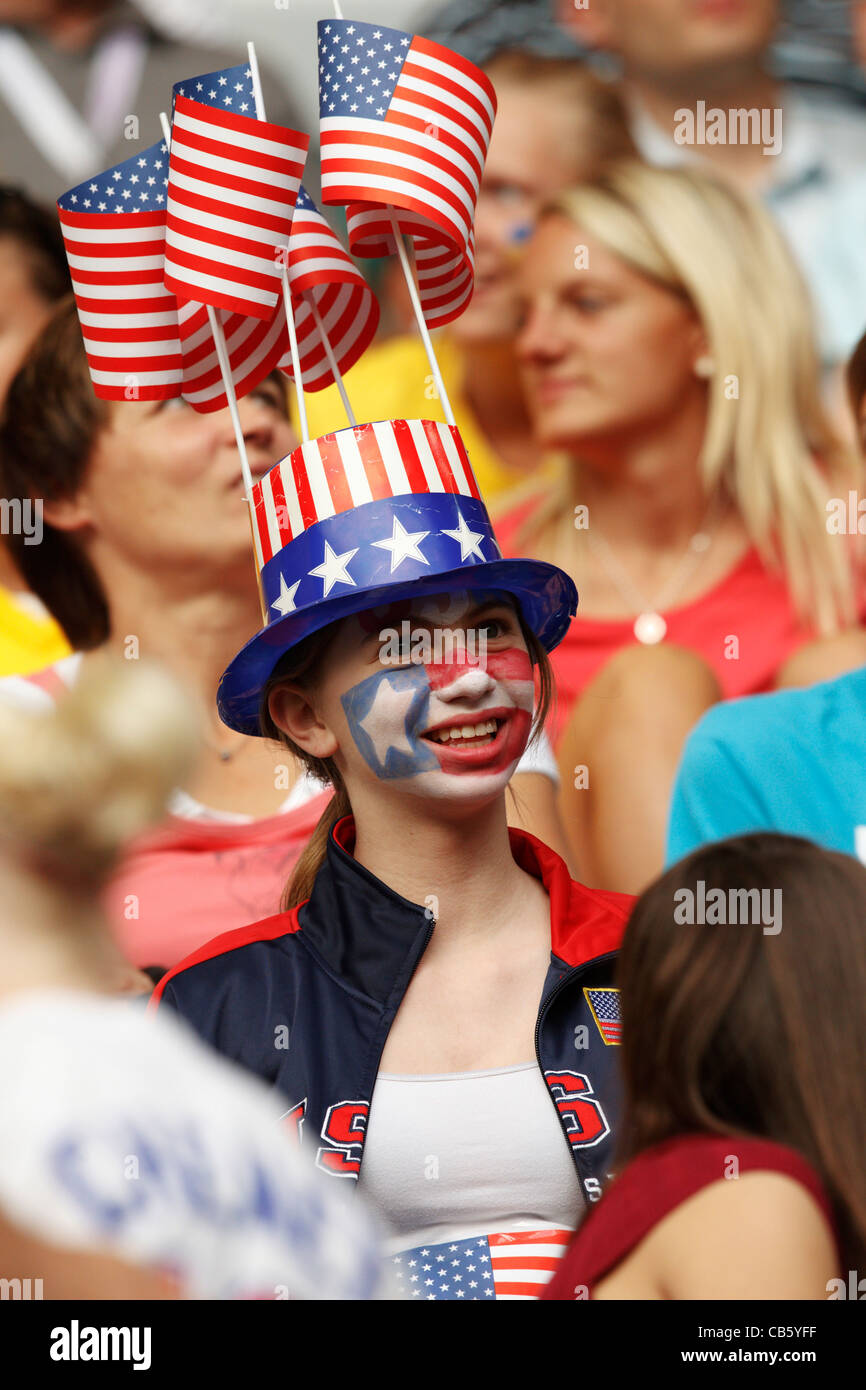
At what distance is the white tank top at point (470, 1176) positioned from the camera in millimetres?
2152

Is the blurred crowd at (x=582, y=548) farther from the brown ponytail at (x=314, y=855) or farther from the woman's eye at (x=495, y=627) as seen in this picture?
the woman's eye at (x=495, y=627)

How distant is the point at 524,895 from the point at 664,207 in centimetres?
234

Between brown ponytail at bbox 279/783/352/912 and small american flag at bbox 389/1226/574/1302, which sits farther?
brown ponytail at bbox 279/783/352/912

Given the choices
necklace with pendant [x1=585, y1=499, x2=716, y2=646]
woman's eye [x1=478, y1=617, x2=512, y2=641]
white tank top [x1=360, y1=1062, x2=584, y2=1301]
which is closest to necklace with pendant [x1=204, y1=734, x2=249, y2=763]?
necklace with pendant [x1=585, y1=499, x2=716, y2=646]

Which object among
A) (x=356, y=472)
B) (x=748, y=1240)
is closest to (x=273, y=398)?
(x=356, y=472)

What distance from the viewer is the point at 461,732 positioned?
2.26 metres

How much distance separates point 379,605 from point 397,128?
0.76 metres

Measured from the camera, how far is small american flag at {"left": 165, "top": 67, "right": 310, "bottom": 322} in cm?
236

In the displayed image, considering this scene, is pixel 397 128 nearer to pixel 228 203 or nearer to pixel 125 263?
pixel 228 203

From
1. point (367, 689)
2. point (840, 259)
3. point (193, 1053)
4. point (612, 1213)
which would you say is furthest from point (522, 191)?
point (193, 1053)

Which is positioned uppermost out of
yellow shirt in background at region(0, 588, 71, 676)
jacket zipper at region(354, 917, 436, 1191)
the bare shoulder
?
yellow shirt in background at region(0, 588, 71, 676)

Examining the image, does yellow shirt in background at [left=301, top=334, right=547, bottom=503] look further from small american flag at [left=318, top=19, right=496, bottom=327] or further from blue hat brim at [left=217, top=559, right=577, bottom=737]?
blue hat brim at [left=217, top=559, right=577, bottom=737]

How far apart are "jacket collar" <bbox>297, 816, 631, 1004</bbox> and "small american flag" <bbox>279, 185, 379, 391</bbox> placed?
84cm
